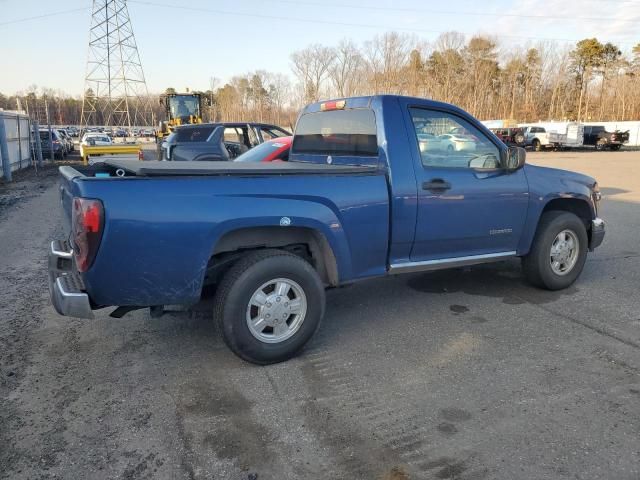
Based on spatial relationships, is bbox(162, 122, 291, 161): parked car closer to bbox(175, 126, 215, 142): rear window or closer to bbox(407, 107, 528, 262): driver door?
bbox(175, 126, 215, 142): rear window

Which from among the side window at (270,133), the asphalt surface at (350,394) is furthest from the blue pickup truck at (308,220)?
the side window at (270,133)

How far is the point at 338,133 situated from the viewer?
474 centimetres

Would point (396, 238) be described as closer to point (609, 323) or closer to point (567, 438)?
point (567, 438)

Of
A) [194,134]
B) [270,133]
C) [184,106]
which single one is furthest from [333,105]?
[184,106]

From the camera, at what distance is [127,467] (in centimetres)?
258

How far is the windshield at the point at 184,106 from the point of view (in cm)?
2822

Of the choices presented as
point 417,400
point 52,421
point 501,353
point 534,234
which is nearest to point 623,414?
point 501,353

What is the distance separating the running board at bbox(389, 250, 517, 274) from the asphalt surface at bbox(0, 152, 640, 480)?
1.71 feet

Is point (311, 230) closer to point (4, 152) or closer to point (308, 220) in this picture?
point (308, 220)

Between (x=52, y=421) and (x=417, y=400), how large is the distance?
2.31 meters

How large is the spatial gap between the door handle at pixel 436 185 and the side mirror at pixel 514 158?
0.83 m

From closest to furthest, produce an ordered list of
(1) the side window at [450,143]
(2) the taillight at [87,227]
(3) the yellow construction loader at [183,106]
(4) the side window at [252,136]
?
1. (2) the taillight at [87,227]
2. (1) the side window at [450,143]
3. (4) the side window at [252,136]
4. (3) the yellow construction loader at [183,106]

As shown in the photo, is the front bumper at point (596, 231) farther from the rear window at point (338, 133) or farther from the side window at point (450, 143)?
the rear window at point (338, 133)

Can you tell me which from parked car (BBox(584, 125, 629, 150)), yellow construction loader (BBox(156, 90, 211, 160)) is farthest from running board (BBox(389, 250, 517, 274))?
parked car (BBox(584, 125, 629, 150))
